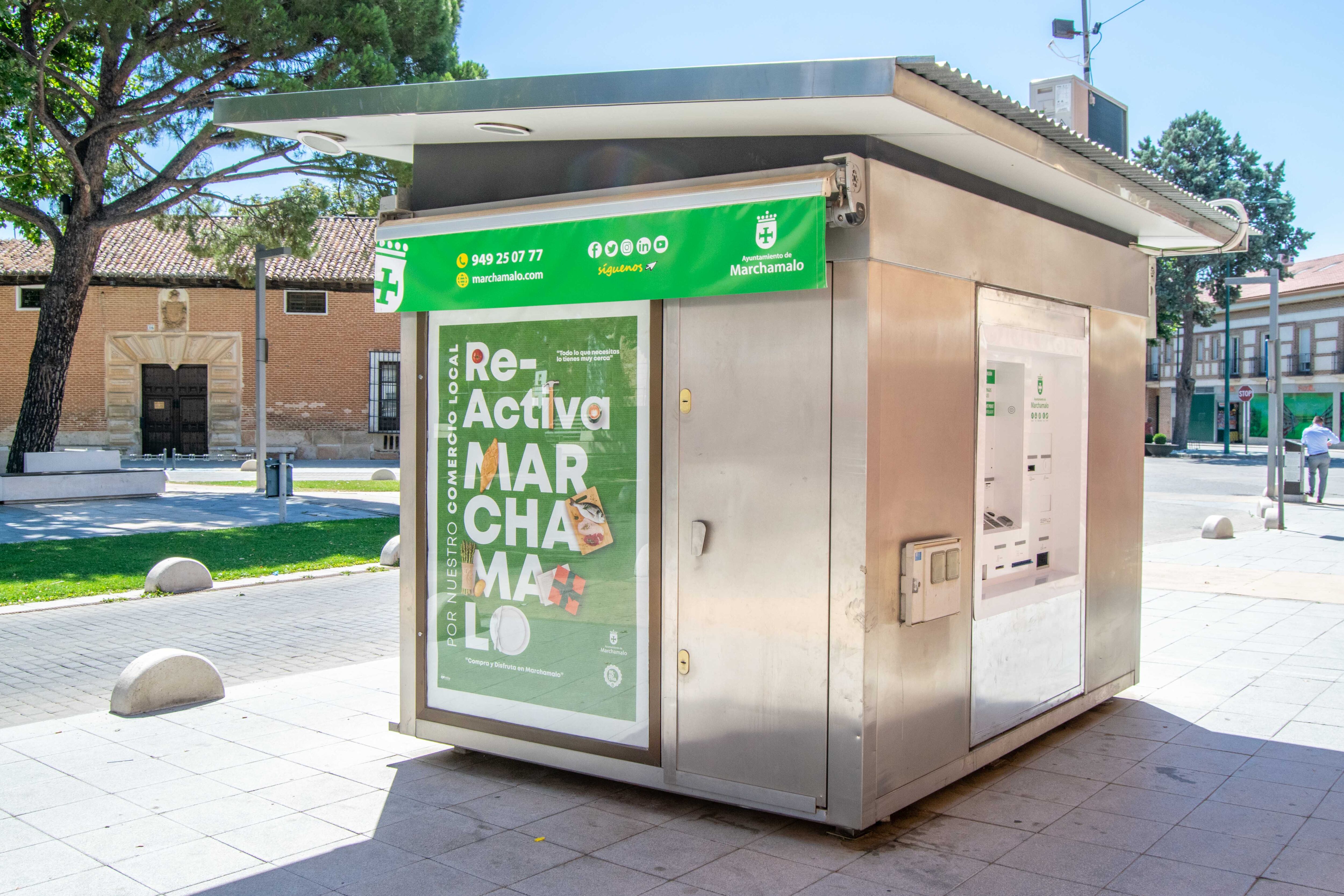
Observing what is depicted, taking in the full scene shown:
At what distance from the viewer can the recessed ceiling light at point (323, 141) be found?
485 centimetres

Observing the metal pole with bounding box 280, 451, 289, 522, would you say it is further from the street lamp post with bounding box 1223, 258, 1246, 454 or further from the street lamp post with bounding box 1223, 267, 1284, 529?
the street lamp post with bounding box 1223, 258, 1246, 454

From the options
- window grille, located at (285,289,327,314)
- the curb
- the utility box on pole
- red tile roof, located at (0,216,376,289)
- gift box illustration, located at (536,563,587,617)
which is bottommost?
the curb

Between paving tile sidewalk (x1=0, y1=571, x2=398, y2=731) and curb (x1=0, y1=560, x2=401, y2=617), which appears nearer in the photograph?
paving tile sidewalk (x1=0, y1=571, x2=398, y2=731)

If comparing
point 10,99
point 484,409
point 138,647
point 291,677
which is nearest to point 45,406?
point 10,99

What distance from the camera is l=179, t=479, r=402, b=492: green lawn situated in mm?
21609

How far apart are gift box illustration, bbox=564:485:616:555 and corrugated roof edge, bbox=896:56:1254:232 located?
223cm

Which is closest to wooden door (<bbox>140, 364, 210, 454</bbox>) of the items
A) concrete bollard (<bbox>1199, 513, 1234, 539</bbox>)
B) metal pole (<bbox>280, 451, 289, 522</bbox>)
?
metal pole (<bbox>280, 451, 289, 522</bbox>)

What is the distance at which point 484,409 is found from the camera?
4.94m

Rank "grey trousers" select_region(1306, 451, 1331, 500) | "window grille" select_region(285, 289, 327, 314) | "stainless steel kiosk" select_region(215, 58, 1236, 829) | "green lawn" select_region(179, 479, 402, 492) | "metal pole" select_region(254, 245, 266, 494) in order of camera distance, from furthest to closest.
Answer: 1. "window grille" select_region(285, 289, 327, 314)
2. "green lawn" select_region(179, 479, 402, 492)
3. "grey trousers" select_region(1306, 451, 1331, 500)
4. "metal pole" select_region(254, 245, 266, 494)
5. "stainless steel kiosk" select_region(215, 58, 1236, 829)

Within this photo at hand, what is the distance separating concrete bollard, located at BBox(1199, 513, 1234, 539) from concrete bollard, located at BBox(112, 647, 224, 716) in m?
13.0

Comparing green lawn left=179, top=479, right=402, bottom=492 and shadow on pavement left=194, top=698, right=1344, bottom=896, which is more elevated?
green lawn left=179, top=479, right=402, bottom=492

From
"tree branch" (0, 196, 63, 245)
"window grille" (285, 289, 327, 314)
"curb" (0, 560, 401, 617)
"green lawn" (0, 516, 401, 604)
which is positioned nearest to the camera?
"curb" (0, 560, 401, 617)

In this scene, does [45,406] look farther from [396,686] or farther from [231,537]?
[396,686]

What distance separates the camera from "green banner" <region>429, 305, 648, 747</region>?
4559mm
